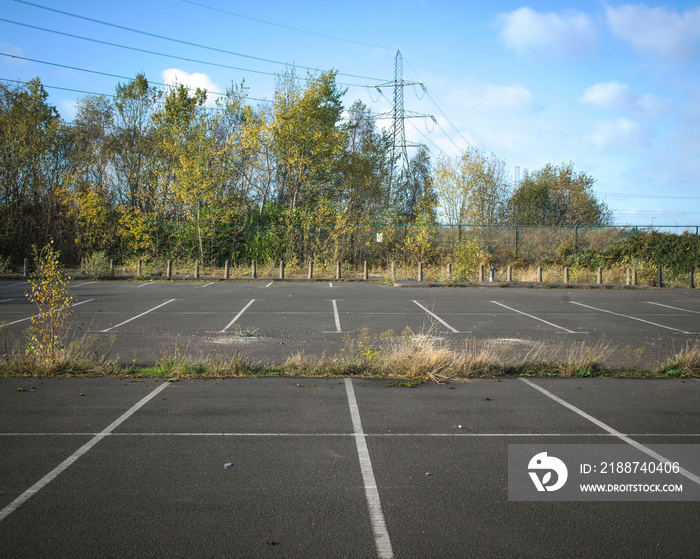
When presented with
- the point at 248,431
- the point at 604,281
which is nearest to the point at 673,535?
the point at 248,431

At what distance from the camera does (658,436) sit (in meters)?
5.92

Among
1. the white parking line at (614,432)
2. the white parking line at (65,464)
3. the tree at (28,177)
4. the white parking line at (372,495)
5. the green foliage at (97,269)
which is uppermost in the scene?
the tree at (28,177)

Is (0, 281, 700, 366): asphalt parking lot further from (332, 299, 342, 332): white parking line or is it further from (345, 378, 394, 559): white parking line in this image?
(345, 378, 394, 559): white parking line

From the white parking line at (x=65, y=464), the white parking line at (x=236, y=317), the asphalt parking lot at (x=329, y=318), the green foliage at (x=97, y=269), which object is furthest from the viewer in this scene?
the green foliage at (x=97, y=269)

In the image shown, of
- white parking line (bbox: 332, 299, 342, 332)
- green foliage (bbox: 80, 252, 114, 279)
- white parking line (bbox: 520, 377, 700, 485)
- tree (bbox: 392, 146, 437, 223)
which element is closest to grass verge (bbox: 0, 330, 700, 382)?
white parking line (bbox: 520, 377, 700, 485)

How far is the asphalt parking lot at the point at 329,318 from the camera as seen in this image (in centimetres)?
1092

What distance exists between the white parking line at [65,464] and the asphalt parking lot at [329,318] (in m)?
2.13

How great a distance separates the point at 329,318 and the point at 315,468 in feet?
32.2

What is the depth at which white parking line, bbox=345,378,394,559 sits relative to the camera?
12.1 feet

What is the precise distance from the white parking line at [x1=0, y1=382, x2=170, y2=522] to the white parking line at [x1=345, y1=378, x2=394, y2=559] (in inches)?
106

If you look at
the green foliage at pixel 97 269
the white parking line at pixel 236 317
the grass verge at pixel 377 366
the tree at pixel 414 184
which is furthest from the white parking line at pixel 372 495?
the tree at pixel 414 184

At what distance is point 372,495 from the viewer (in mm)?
4465

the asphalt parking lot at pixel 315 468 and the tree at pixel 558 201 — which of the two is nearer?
the asphalt parking lot at pixel 315 468

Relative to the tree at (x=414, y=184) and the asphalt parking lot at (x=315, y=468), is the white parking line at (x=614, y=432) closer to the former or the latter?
the asphalt parking lot at (x=315, y=468)
